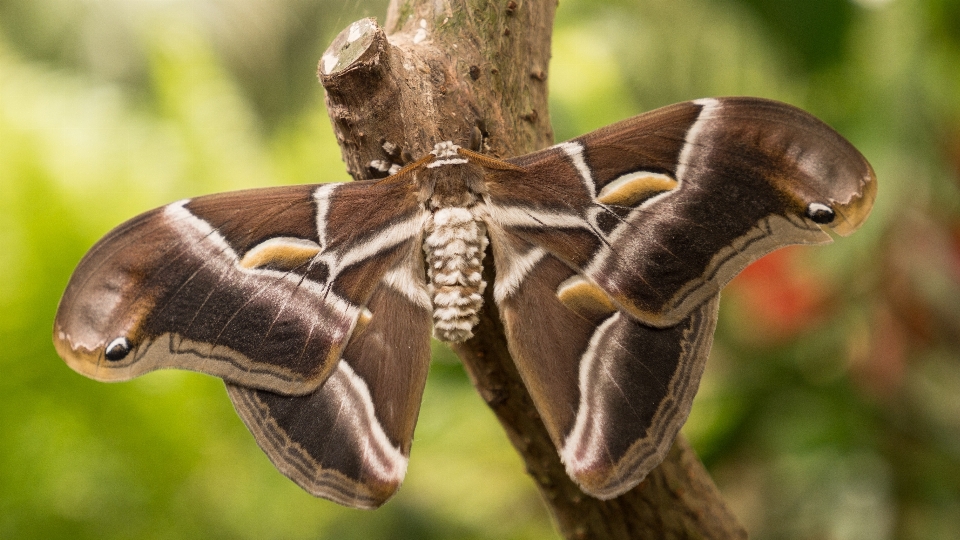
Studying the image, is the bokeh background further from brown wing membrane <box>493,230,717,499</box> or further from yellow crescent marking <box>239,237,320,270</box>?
brown wing membrane <box>493,230,717,499</box>

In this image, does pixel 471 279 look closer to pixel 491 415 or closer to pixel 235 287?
pixel 235 287

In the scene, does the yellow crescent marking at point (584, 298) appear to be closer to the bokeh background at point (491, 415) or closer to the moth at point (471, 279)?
the moth at point (471, 279)

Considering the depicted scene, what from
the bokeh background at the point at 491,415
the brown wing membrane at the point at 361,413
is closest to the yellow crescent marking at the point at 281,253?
the brown wing membrane at the point at 361,413

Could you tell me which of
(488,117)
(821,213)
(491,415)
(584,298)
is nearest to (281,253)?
(488,117)

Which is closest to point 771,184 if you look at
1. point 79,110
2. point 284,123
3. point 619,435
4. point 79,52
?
point 619,435

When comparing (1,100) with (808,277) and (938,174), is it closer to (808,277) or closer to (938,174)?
(808,277)

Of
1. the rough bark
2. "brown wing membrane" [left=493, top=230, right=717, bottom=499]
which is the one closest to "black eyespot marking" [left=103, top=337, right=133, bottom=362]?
the rough bark
